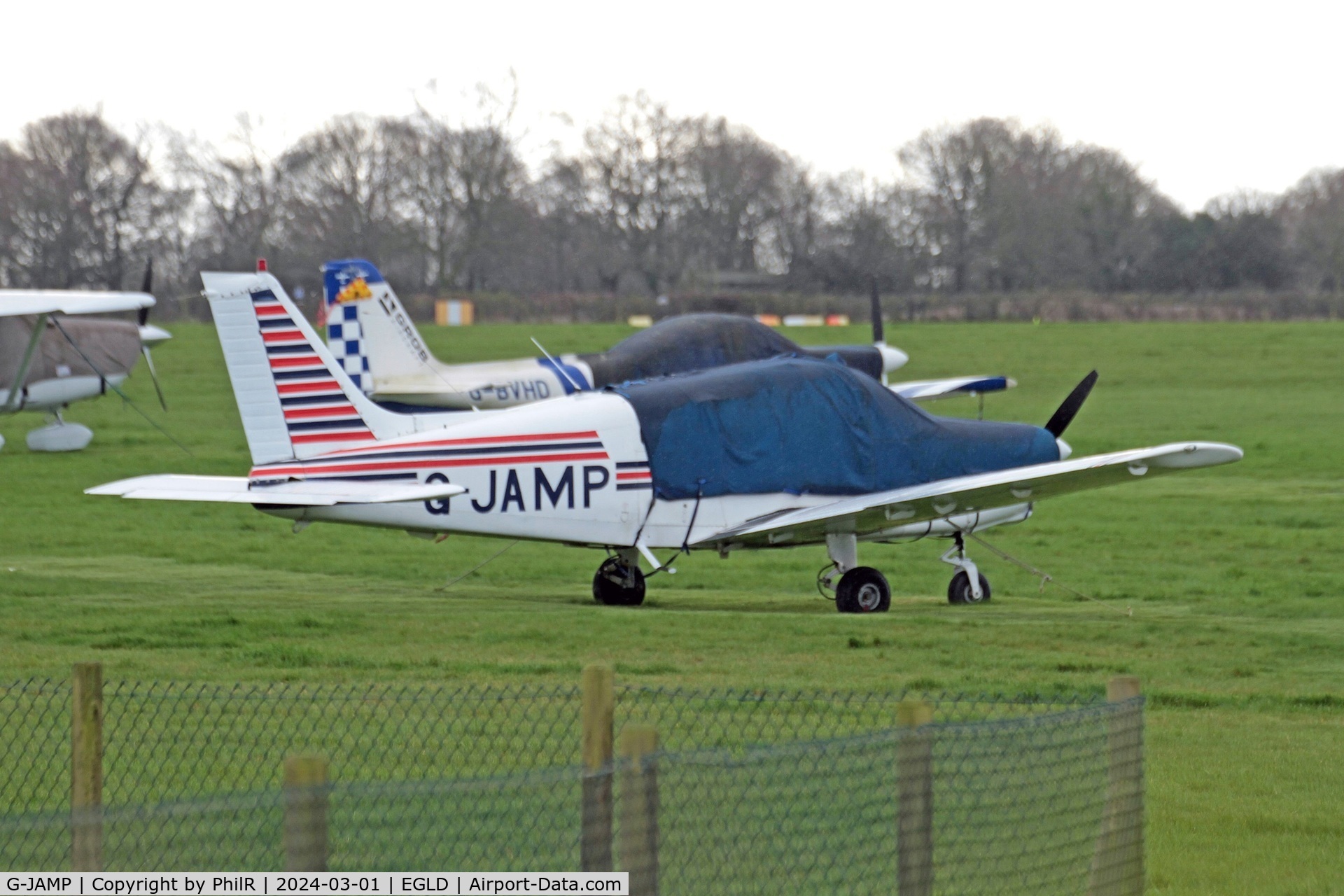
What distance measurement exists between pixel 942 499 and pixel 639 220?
261ft

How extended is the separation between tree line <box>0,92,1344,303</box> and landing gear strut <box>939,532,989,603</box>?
213 feet

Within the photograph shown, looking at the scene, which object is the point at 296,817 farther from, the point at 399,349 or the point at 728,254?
the point at 728,254

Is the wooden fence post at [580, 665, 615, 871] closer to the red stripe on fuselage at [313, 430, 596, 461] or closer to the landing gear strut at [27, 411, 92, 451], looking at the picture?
the red stripe on fuselage at [313, 430, 596, 461]

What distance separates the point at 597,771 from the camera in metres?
4.76

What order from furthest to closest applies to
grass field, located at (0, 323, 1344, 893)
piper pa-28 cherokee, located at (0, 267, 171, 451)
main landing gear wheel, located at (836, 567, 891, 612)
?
piper pa-28 cherokee, located at (0, 267, 171, 451) → main landing gear wheel, located at (836, 567, 891, 612) → grass field, located at (0, 323, 1344, 893)

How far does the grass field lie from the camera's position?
830 cm

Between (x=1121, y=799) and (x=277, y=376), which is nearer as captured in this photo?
(x=1121, y=799)

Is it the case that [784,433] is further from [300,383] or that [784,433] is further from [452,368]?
[452,368]

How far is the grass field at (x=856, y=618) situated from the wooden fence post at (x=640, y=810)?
2429mm

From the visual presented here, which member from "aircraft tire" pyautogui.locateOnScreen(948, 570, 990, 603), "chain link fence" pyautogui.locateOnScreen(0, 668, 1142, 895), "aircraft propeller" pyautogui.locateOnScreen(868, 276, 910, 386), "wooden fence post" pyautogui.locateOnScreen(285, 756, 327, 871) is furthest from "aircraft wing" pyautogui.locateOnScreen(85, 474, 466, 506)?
"wooden fence post" pyautogui.locateOnScreen(285, 756, 327, 871)

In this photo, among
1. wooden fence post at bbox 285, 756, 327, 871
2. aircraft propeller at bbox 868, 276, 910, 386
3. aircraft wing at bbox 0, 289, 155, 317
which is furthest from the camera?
aircraft wing at bbox 0, 289, 155, 317

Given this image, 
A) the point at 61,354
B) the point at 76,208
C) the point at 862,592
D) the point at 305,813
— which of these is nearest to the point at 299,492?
the point at 862,592

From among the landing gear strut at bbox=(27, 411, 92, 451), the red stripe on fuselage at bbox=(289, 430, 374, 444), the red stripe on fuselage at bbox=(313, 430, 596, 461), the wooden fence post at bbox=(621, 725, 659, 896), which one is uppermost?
the red stripe on fuselage at bbox=(289, 430, 374, 444)
